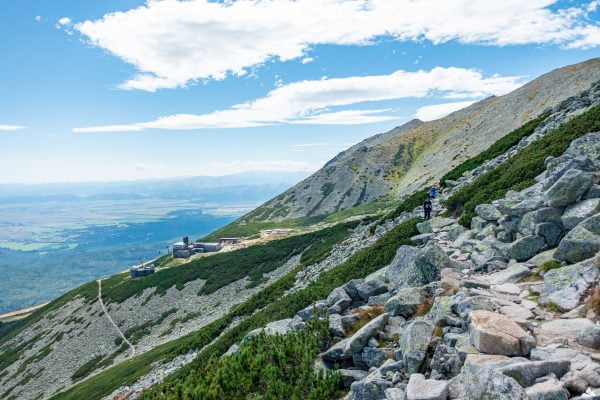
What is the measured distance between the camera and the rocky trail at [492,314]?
301 inches

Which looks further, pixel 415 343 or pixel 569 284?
pixel 569 284

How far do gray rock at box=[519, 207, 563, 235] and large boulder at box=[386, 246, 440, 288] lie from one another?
149 inches

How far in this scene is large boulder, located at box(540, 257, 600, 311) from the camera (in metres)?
10.0

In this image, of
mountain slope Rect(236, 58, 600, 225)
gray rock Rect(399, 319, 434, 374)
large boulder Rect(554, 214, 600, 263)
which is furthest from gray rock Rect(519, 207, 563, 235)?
mountain slope Rect(236, 58, 600, 225)

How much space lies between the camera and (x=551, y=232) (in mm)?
14273

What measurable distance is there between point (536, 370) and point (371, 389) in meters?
4.06

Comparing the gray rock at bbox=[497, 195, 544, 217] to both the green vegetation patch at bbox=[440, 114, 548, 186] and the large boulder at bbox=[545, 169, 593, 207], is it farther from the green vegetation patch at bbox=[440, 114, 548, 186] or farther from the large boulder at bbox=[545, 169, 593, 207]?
the green vegetation patch at bbox=[440, 114, 548, 186]

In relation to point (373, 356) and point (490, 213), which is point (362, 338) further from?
point (490, 213)

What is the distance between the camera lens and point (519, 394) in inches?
269

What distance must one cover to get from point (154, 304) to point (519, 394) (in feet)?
264

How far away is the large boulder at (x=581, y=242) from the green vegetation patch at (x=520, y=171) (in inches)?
406

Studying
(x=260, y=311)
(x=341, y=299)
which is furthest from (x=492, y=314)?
(x=260, y=311)

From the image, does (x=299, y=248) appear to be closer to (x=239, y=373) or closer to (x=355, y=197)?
(x=239, y=373)

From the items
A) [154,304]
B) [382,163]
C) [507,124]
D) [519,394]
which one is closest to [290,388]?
[519,394]
